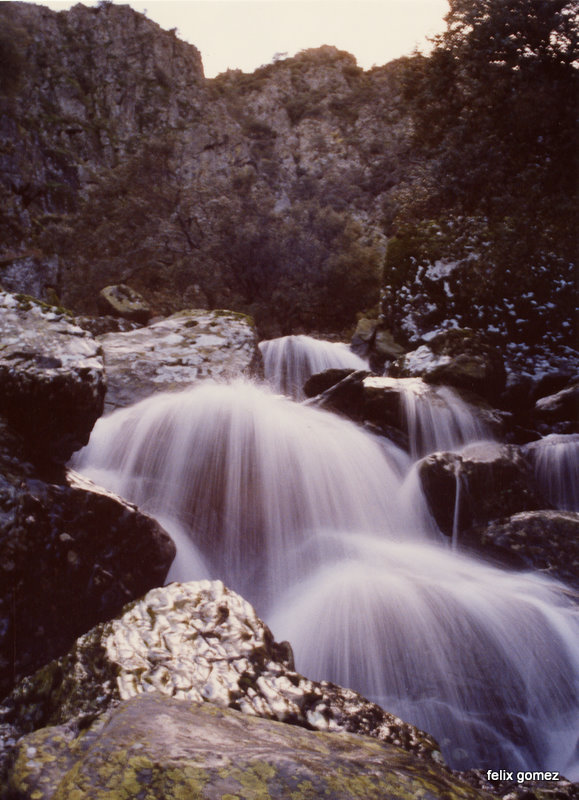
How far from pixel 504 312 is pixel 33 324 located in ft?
30.9

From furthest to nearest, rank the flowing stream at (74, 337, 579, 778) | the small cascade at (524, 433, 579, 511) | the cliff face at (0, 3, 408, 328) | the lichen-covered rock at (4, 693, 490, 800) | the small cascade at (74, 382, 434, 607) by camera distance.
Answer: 1. the cliff face at (0, 3, 408, 328)
2. the small cascade at (524, 433, 579, 511)
3. the small cascade at (74, 382, 434, 607)
4. the flowing stream at (74, 337, 579, 778)
5. the lichen-covered rock at (4, 693, 490, 800)

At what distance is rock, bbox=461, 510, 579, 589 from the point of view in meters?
5.15

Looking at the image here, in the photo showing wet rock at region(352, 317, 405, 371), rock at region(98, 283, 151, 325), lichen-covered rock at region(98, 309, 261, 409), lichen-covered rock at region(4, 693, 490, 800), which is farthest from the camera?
rock at region(98, 283, 151, 325)

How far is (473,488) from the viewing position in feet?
20.7

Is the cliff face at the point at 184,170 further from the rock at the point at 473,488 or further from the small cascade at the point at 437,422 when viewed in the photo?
the rock at the point at 473,488

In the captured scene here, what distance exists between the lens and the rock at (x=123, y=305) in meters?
13.9

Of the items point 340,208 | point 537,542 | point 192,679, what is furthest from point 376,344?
point 340,208

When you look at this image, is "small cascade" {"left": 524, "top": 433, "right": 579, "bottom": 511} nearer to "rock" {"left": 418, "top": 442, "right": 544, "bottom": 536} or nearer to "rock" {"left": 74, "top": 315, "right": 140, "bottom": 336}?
"rock" {"left": 418, "top": 442, "right": 544, "bottom": 536}

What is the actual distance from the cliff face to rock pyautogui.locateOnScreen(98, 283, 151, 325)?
1.74 metres

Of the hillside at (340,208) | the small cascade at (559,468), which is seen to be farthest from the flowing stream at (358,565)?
the hillside at (340,208)

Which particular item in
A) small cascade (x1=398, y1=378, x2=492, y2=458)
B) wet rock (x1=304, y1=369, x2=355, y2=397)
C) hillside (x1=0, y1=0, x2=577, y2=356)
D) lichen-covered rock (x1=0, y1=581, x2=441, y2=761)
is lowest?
lichen-covered rock (x1=0, y1=581, x2=441, y2=761)

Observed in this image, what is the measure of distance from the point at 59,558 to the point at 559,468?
21.4 feet

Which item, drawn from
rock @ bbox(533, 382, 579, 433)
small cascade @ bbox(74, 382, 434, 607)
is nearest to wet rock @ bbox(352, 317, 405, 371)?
rock @ bbox(533, 382, 579, 433)

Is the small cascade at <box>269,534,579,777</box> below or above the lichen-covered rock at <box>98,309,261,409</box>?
below
